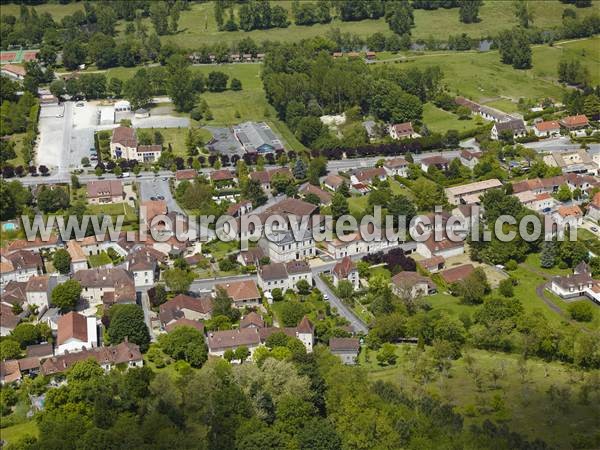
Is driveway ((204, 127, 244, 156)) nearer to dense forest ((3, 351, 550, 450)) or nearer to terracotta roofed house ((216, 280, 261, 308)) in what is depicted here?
terracotta roofed house ((216, 280, 261, 308))

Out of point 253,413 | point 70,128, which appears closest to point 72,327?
point 253,413

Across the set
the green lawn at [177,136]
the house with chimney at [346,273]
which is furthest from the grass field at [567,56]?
the house with chimney at [346,273]

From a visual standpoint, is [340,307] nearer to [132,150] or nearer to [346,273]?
[346,273]

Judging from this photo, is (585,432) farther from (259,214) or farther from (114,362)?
(259,214)

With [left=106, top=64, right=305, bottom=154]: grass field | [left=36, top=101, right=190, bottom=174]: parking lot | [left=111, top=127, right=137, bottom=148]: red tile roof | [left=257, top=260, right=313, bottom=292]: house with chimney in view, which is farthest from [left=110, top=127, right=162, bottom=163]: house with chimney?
[left=257, top=260, right=313, bottom=292]: house with chimney

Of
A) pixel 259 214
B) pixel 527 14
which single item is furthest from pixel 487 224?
pixel 527 14
